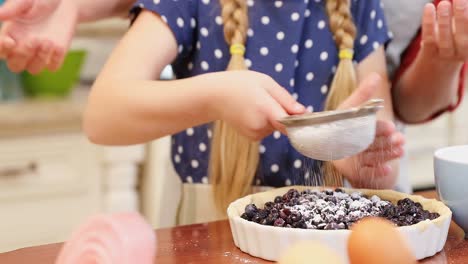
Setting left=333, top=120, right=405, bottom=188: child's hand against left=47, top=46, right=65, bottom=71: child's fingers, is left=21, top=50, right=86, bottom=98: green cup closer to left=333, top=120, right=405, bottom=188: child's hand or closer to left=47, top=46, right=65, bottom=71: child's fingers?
left=47, top=46, right=65, bottom=71: child's fingers

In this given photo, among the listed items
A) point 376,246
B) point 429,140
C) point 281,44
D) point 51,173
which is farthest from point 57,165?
point 376,246

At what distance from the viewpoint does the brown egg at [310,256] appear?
0.42m

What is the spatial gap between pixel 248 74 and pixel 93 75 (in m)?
1.44

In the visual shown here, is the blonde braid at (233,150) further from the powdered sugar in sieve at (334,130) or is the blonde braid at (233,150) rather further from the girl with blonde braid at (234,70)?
the powdered sugar in sieve at (334,130)

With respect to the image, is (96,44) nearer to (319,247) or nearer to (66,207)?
(66,207)

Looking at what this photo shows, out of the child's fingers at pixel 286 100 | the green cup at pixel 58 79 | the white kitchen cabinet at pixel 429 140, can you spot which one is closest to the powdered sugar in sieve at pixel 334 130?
the child's fingers at pixel 286 100

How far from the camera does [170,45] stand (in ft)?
3.34

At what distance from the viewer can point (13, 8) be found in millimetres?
966

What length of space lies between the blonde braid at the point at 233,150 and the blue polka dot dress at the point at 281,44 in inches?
0.9

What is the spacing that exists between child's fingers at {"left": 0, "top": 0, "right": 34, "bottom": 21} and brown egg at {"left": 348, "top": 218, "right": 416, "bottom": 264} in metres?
0.64

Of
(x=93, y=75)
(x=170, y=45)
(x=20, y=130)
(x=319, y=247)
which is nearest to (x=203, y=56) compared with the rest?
(x=170, y=45)

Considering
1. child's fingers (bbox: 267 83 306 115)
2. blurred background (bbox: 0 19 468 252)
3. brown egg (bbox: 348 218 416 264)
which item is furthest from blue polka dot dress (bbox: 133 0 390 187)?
blurred background (bbox: 0 19 468 252)

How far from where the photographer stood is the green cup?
199 centimetres

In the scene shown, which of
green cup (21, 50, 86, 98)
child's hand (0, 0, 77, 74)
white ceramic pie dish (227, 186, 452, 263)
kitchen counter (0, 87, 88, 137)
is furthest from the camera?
green cup (21, 50, 86, 98)
